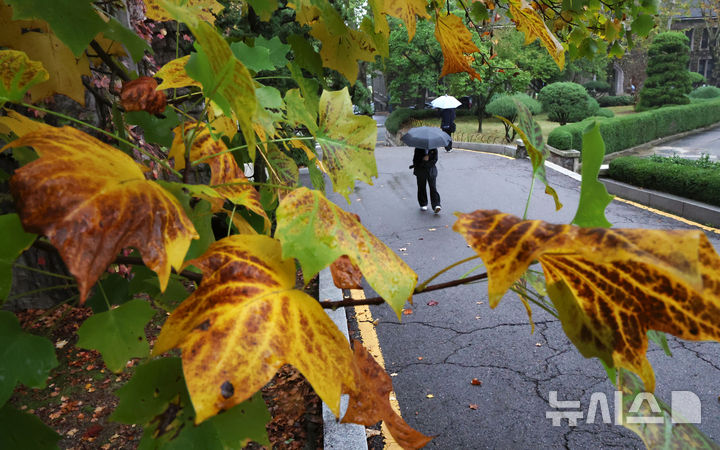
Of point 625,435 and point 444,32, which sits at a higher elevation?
point 444,32

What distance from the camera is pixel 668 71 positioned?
72.5 feet

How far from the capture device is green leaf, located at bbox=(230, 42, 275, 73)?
1.03m

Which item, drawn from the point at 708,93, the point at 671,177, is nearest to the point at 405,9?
the point at 671,177

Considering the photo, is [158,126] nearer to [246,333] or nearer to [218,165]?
[218,165]

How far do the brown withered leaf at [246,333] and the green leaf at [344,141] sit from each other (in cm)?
40

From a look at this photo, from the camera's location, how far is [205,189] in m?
0.65

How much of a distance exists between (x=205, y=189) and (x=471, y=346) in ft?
14.0

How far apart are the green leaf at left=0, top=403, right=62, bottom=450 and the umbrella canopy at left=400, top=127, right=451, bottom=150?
309 inches

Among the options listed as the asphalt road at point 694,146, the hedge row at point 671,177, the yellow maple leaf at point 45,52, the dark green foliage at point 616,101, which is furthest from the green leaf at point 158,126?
the dark green foliage at point 616,101

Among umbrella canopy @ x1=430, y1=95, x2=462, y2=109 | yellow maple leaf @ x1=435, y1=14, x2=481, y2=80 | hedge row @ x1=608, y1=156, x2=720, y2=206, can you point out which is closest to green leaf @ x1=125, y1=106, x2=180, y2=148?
yellow maple leaf @ x1=435, y1=14, x2=481, y2=80

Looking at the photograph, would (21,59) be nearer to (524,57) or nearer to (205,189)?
(205,189)

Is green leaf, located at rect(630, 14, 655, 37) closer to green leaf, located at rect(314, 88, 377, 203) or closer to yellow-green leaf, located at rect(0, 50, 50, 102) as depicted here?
green leaf, located at rect(314, 88, 377, 203)

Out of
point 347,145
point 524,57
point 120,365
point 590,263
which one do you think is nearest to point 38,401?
point 120,365

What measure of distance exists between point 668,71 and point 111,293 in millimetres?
27015
